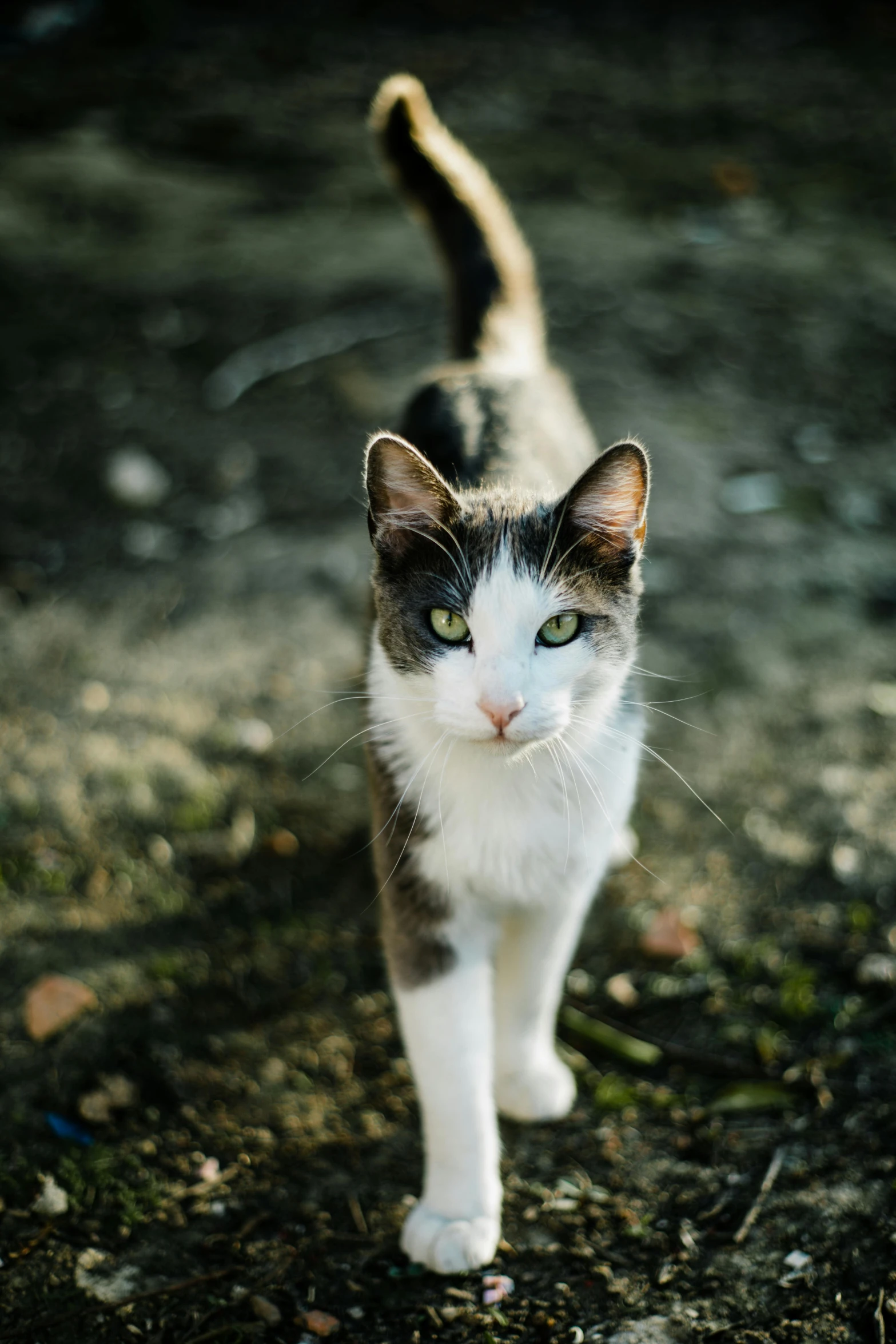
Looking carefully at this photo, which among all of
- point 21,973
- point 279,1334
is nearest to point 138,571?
point 21,973

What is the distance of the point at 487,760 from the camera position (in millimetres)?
1826

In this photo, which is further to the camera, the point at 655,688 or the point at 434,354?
the point at 434,354

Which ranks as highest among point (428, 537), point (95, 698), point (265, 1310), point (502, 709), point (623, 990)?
point (428, 537)

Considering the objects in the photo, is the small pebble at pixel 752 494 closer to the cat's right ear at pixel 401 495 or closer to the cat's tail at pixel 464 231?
the cat's tail at pixel 464 231

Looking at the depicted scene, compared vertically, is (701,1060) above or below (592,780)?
below

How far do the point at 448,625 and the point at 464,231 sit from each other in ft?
5.17

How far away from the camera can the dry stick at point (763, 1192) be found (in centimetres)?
193

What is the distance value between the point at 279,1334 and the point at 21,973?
100 centimetres

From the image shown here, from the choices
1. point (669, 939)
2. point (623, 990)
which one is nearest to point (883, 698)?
point (669, 939)

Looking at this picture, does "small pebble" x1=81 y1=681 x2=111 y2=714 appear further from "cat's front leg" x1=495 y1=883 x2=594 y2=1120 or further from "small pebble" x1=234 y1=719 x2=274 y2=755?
"cat's front leg" x1=495 y1=883 x2=594 y2=1120

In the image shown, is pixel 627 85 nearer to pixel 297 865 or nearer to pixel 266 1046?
pixel 297 865

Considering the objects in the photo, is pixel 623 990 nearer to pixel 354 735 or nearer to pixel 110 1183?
pixel 354 735

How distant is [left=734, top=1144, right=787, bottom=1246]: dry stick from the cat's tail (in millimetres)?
1887

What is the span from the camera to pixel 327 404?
174 inches
